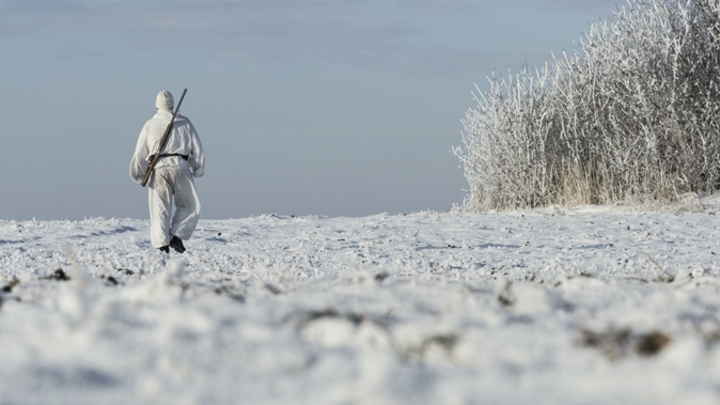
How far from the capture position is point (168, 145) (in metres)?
9.33

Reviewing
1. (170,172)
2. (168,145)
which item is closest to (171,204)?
(170,172)

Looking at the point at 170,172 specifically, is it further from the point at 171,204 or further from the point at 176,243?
the point at 176,243

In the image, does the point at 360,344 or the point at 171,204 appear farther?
the point at 171,204

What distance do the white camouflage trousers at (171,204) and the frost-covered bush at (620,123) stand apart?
8.14 m

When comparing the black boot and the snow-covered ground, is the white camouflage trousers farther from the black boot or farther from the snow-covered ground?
the snow-covered ground

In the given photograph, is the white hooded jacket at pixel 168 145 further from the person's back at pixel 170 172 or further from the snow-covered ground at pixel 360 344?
the snow-covered ground at pixel 360 344

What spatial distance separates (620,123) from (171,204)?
9.37 metres

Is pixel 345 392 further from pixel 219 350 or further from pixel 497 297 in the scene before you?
pixel 497 297

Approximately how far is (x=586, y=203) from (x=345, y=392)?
47.4 feet

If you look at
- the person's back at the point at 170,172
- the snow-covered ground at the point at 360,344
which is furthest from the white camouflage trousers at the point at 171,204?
the snow-covered ground at the point at 360,344

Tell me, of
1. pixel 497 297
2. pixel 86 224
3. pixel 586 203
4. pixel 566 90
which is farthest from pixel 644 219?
pixel 497 297

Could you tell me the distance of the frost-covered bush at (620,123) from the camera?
15352 mm

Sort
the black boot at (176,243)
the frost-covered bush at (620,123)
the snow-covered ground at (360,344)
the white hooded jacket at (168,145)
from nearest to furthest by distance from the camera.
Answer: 1. the snow-covered ground at (360,344)
2. the white hooded jacket at (168,145)
3. the black boot at (176,243)
4. the frost-covered bush at (620,123)

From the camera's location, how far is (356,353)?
1951 millimetres
